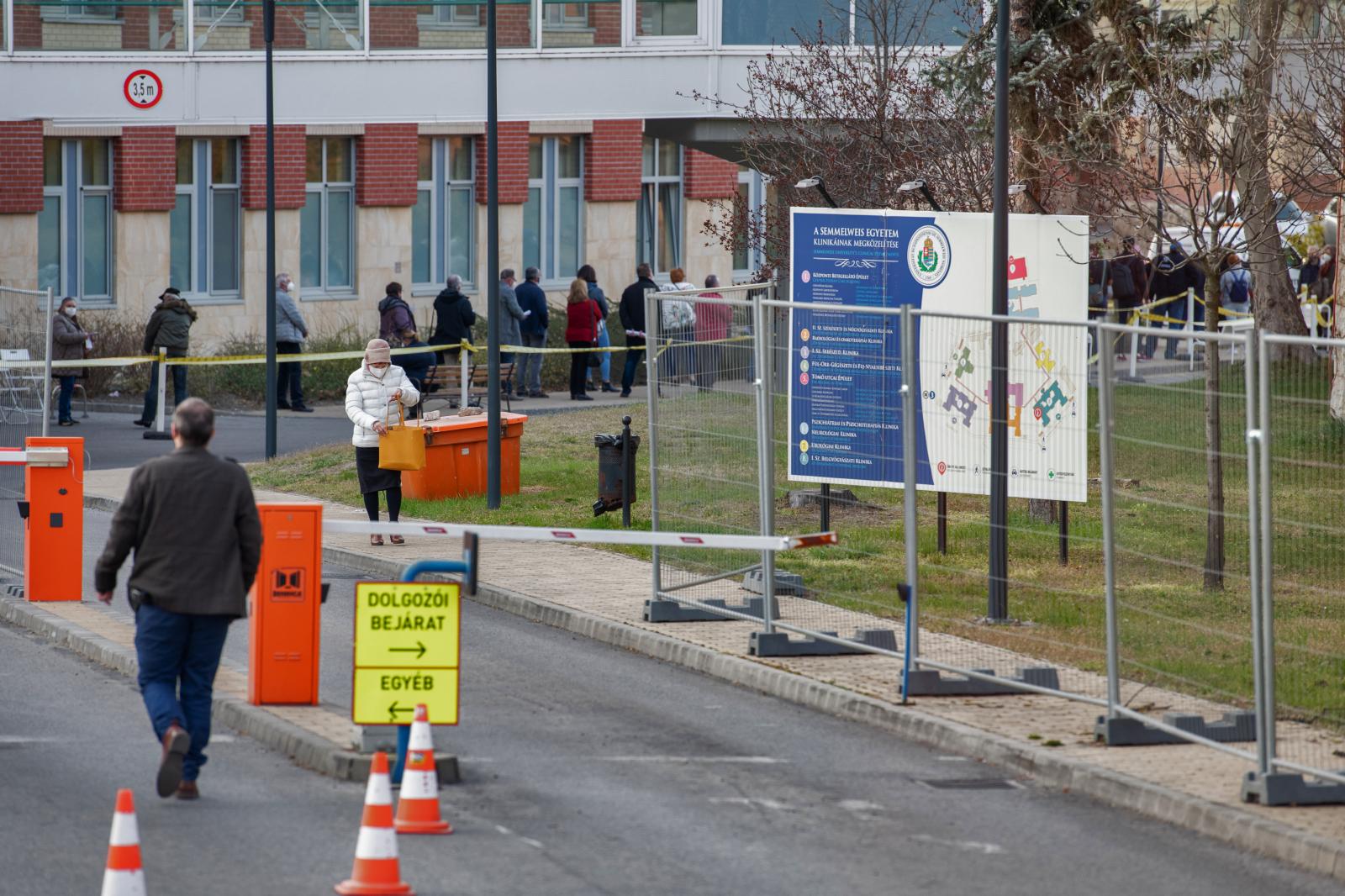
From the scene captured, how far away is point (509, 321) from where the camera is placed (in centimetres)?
3098

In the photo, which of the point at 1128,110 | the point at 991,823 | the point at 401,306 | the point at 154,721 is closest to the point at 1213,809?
the point at 991,823

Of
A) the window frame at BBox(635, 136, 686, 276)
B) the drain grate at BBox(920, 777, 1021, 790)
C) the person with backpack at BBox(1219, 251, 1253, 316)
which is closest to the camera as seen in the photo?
the drain grate at BBox(920, 777, 1021, 790)

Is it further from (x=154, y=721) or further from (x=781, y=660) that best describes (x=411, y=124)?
(x=154, y=721)

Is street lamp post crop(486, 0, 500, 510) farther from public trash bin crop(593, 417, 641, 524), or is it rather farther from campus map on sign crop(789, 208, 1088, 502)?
campus map on sign crop(789, 208, 1088, 502)

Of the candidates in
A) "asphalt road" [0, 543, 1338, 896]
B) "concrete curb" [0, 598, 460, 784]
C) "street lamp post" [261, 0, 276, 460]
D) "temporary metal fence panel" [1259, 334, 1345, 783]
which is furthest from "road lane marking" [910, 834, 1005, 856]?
"street lamp post" [261, 0, 276, 460]

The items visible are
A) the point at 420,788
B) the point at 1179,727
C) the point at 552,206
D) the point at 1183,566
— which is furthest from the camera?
the point at 552,206

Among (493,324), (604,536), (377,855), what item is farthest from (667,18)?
(377,855)

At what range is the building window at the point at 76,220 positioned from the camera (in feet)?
107

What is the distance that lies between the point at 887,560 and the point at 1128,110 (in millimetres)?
5808

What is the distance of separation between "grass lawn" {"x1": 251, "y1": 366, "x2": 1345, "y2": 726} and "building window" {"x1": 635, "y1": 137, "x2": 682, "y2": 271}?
2307cm

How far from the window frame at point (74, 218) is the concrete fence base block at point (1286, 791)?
2610cm

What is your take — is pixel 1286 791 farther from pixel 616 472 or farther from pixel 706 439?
pixel 616 472

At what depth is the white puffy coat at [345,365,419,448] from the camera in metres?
16.7

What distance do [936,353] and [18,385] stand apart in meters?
8.13
